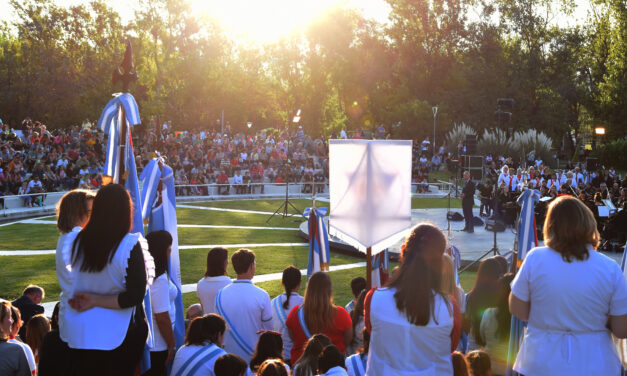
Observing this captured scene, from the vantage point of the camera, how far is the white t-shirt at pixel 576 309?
11.2ft

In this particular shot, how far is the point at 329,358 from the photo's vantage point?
4195 mm

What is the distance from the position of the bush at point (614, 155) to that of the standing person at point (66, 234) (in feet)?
141

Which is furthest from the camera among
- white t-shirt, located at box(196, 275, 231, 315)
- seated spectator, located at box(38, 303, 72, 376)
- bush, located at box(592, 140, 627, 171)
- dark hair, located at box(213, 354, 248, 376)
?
bush, located at box(592, 140, 627, 171)

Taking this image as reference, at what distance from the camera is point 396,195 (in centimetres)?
615

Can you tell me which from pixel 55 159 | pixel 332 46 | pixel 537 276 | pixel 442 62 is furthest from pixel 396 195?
pixel 332 46

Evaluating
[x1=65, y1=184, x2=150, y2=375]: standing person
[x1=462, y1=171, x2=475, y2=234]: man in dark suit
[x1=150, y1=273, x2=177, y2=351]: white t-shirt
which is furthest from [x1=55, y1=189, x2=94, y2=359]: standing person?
[x1=462, y1=171, x2=475, y2=234]: man in dark suit

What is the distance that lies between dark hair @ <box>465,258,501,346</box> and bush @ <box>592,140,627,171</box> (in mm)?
39978

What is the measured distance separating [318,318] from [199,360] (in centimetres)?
106

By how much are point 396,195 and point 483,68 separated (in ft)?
162

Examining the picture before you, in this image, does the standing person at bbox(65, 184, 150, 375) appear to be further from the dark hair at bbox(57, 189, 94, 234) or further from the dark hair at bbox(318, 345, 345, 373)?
the dark hair at bbox(318, 345, 345, 373)

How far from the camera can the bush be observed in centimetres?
4150

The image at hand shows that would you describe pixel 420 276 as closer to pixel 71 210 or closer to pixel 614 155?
pixel 71 210

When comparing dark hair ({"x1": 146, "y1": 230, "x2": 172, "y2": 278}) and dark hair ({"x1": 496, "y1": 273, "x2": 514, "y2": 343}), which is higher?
dark hair ({"x1": 146, "y1": 230, "x2": 172, "y2": 278})

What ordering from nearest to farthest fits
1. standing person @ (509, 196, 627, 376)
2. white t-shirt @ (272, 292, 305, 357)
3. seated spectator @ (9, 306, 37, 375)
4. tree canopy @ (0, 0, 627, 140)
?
standing person @ (509, 196, 627, 376) → seated spectator @ (9, 306, 37, 375) → white t-shirt @ (272, 292, 305, 357) → tree canopy @ (0, 0, 627, 140)
